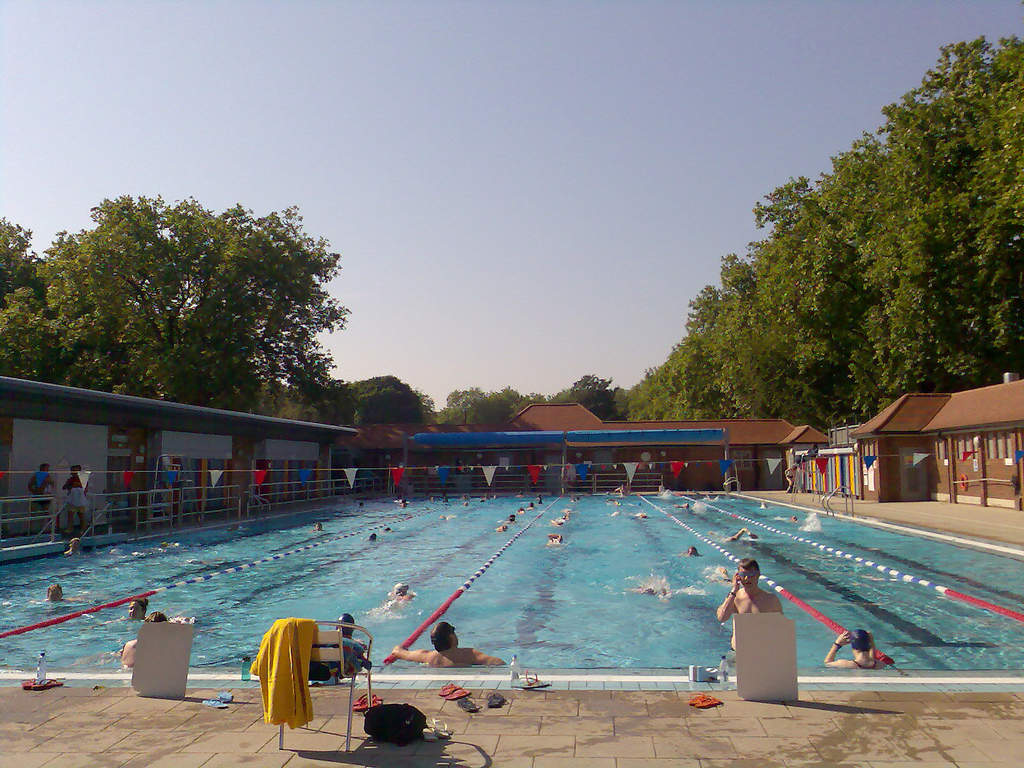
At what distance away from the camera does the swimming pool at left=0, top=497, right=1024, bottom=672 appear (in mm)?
9617

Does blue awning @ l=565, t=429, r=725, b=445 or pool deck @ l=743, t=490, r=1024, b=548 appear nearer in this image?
pool deck @ l=743, t=490, r=1024, b=548

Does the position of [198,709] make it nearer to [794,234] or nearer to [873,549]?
[873,549]

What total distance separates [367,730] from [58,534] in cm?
1710

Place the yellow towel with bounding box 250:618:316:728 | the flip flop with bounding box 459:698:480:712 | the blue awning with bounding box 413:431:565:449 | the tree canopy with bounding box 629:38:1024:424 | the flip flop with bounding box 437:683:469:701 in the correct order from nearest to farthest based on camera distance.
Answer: the yellow towel with bounding box 250:618:316:728 → the flip flop with bounding box 459:698:480:712 → the flip flop with bounding box 437:683:469:701 → the tree canopy with bounding box 629:38:1024:424 → the blue awning with bounding box 413:431:565:449

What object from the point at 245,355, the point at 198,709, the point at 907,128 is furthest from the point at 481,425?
the point at 198,709

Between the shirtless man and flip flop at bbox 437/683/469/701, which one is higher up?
the shirtless man

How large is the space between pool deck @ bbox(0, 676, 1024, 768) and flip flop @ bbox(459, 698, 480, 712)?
0.26 ft

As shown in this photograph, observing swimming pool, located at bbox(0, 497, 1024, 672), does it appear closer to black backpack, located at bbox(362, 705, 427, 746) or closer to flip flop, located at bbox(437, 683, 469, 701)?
flip flop, located at bbox(437, 683, 469, 701)

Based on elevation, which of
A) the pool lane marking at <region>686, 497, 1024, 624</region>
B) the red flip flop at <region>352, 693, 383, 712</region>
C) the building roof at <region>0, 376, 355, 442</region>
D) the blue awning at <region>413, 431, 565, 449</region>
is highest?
the building roof at <region>0, 376, 355, 442</region>

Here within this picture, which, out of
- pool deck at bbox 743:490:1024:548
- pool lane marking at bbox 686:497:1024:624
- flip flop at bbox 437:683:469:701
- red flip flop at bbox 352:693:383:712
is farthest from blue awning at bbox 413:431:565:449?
red flip flop at bbox 352:693:383:712

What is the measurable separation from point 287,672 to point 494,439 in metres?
35.7

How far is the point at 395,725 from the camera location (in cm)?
524

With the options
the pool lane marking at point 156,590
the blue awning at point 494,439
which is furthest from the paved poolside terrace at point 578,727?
the blue awning at point 494,439

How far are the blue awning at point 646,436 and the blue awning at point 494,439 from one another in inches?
40.4
